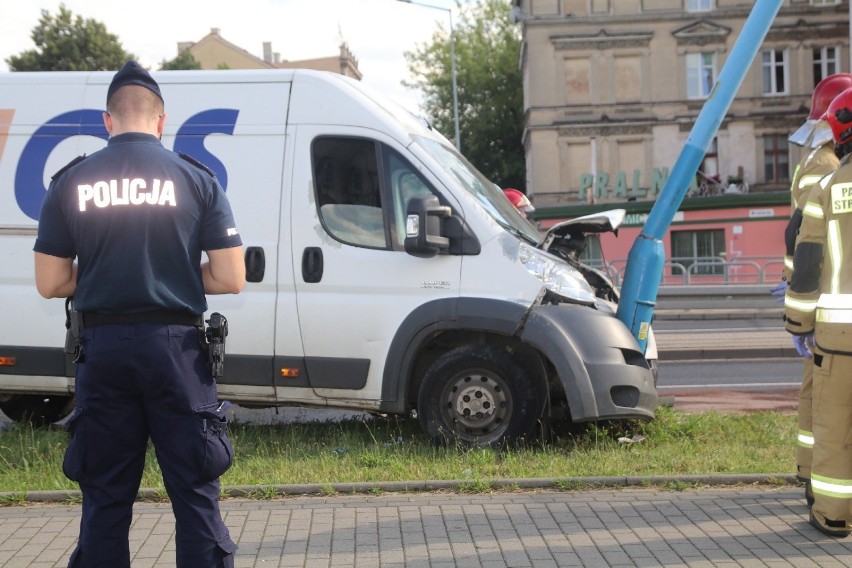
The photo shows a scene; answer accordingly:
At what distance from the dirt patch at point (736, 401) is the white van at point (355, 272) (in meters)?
2.26

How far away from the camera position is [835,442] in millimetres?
5023

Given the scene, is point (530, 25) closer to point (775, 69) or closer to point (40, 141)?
point (775, 69)

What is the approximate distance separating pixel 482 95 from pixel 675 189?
58594 mm

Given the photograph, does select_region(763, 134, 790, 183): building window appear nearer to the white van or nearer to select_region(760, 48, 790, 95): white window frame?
select_region(760, 48, 790, 95): white window frame

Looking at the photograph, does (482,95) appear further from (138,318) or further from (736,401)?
(138,318)

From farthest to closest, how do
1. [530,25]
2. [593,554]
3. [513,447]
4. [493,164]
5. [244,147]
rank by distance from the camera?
1. [493,164]
2. [530,25]
3. [244,147]
4. [513,447]
5. [593,554]

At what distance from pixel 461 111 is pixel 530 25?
14110 millimetres

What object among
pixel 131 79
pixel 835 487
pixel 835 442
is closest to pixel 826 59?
pixel 835 442

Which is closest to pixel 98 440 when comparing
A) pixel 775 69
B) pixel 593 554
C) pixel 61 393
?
pixel 593 554

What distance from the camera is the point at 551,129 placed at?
170 feet

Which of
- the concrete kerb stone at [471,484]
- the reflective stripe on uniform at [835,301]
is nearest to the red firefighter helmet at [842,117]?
the reflective stripe on uniform at [835,301]

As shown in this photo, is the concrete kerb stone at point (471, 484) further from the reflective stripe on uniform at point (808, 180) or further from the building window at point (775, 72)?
the building window at point (775, 72)

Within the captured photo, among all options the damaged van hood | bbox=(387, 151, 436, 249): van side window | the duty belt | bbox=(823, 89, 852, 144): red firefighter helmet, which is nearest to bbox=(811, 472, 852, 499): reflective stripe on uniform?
bbox=(823, 89, 852, 144): red firefighter helmet

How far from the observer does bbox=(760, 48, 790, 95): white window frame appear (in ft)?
170
